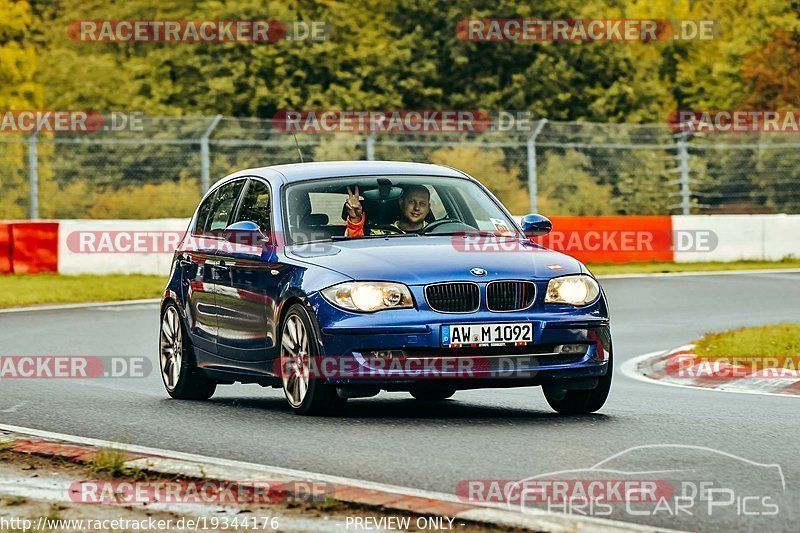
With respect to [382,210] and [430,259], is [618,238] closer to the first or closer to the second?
[382,210]

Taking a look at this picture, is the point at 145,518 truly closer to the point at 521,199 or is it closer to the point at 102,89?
the point at 521,199

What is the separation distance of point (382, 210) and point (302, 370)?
55.5 inches

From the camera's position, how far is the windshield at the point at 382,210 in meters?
11.1

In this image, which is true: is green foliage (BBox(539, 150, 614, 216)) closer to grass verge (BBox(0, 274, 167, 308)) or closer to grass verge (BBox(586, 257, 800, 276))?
grass verge (BBox(586, 257, 800, 276))

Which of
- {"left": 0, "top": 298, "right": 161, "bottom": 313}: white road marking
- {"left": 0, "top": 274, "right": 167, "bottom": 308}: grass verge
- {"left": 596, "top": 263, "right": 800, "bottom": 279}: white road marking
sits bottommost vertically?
{"left": 596, "top": 263, "right": 800, "bottom": 279}: white road marking

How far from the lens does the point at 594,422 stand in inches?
399

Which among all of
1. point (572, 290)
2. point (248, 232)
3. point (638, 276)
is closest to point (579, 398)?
point (572, 290)

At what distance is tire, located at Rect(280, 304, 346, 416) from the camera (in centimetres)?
1012

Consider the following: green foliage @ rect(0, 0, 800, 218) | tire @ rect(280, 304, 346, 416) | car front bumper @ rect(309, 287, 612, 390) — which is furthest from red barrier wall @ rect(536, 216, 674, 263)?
car front bumper @ rect(309, 287, 612, 390)

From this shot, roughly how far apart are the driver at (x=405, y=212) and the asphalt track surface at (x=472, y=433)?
46.5 inches

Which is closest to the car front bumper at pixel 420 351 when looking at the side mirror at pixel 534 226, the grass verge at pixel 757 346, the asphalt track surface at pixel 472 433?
the asphalt track surface at pixel 472 433

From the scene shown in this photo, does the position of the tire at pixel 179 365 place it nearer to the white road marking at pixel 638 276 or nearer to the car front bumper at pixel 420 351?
the car front bumper at pixel 420 351

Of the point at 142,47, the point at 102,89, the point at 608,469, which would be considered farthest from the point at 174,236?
the point at 142,47

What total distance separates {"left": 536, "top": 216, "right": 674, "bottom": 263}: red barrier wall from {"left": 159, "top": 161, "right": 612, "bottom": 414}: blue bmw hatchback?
18510 mm
